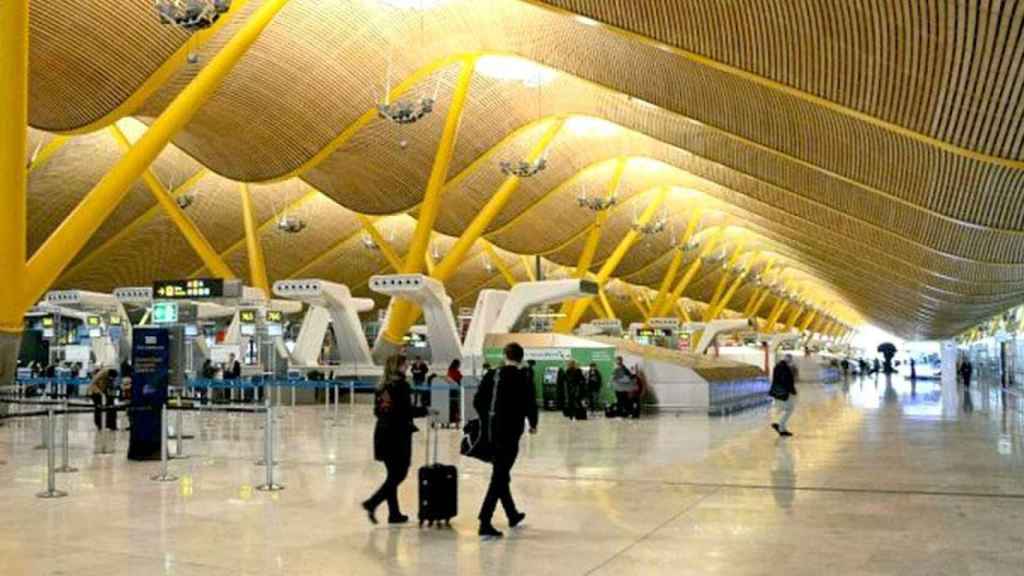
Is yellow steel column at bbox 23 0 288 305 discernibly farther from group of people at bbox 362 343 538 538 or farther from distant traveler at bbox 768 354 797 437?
distant traveler at bbox 768 354 797 437

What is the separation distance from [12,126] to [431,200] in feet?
59.2

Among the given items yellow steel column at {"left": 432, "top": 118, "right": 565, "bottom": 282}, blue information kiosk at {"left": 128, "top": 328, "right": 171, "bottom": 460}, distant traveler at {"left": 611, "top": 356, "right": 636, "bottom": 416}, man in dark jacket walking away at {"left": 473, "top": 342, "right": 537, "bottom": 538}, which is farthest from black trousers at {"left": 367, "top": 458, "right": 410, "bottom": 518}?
yellow steel column at {"left": 432, "top": 118, "right": 565, "bottom": 282}

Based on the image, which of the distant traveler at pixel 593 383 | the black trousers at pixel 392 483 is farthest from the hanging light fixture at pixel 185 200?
the black trousers at pixel 392 483

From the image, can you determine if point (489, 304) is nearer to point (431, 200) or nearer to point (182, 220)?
point (431, 200)

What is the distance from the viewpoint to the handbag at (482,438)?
Answer: 302 inches

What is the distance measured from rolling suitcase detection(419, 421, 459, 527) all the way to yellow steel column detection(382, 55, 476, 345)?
867 inches

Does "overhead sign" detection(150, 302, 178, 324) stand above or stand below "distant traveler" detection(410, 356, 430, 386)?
above

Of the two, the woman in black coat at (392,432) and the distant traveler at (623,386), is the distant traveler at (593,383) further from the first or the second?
the woman in black coat at (392,432)

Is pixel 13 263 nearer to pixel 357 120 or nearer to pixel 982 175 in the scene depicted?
pixel 357 120

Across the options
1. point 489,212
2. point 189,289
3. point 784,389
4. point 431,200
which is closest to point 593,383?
point 784,389

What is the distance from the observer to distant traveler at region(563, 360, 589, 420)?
880 inches

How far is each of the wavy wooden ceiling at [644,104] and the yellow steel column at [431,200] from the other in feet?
3.04

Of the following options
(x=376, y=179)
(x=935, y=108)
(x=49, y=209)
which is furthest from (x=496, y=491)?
(x=49, y=209)

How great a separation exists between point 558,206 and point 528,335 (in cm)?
2245
